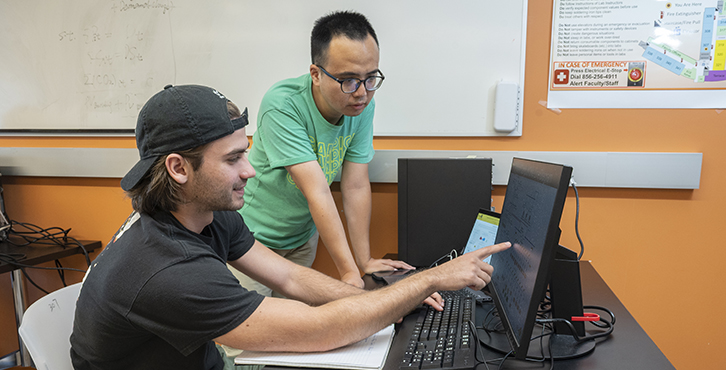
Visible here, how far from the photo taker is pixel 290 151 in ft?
4.61

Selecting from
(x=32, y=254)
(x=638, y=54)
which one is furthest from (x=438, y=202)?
(x=32, y=254)

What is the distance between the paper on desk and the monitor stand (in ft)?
0.78

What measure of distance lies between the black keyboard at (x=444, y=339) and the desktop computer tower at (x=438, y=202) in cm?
49

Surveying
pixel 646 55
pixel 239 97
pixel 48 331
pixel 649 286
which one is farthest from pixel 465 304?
pixel 239 97

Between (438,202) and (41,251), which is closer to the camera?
(438,202)

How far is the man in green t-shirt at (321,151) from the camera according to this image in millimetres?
1350

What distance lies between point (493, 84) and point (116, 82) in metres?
1.80

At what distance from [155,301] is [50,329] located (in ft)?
1.50

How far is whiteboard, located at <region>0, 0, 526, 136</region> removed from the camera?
5.97 ft

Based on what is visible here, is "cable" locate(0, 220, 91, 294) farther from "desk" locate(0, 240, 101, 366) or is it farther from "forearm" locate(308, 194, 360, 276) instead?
"forearm" locate(308, 194, 360, 276)

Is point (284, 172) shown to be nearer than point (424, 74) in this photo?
Yes

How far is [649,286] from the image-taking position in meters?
1.79

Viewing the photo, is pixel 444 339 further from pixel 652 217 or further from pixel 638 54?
pixel 638 54

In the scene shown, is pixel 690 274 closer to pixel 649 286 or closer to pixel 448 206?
pixel 649 286
